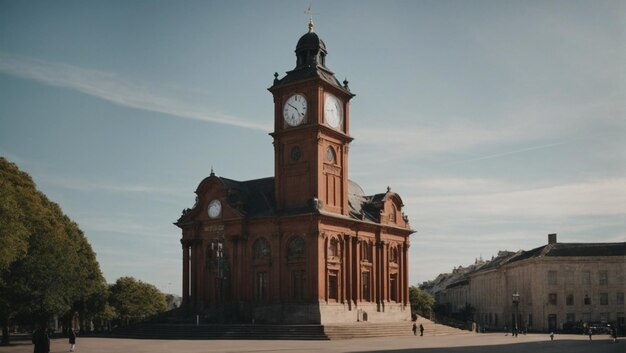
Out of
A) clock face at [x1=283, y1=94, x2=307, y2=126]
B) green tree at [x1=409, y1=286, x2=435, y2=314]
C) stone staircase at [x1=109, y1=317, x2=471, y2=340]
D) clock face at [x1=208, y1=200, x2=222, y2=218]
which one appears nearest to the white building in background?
green tree at [x1=409, y1=286, x2=435, y2=314]

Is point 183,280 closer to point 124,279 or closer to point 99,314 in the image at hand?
point 99,314

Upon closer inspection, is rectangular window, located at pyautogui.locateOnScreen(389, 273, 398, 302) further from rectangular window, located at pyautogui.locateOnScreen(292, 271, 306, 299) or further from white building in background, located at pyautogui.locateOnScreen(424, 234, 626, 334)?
white building in background, located at pyautogui.locateOnScreen(424, 234, 626, 334)

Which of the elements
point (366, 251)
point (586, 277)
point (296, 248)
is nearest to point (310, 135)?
point (296, 248)

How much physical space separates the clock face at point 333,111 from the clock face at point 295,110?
2.16m

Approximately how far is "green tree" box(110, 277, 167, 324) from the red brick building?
1880cm

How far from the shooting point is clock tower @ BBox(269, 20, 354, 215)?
6334cm

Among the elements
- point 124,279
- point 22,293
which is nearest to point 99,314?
point 124,279

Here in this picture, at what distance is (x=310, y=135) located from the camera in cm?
6375

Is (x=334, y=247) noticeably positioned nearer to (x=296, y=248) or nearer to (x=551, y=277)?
(x=296, y=248)

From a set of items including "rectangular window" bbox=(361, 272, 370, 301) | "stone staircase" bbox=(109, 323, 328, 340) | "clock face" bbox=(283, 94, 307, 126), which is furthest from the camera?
"rectangular window" bbox=(361, 272, 370, 301)

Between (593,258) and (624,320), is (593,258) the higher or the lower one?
the higher one

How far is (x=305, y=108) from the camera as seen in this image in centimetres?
6456

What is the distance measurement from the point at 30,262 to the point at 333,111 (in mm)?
30027

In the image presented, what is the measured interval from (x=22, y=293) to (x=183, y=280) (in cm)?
1986
